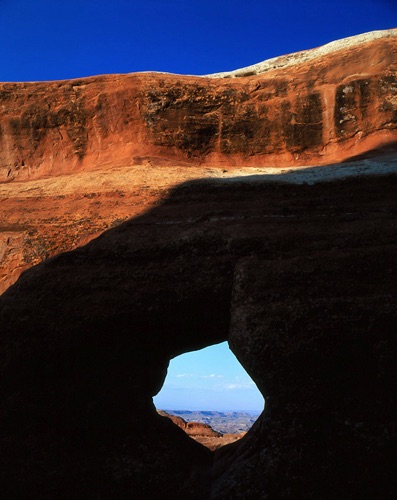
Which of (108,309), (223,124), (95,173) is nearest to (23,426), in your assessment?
(108,309)

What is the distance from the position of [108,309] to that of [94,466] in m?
1.62

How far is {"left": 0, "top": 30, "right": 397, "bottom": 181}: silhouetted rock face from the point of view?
32.0 feet

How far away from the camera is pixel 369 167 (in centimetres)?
766

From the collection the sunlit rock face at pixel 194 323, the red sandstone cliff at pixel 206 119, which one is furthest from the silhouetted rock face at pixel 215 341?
the red sandstone cliff at pixel 206 119

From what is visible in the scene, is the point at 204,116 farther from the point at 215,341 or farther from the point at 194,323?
the point at 194,323

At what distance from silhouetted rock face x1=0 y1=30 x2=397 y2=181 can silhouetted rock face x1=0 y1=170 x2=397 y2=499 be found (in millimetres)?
3238

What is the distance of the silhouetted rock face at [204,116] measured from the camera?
9.76 metres

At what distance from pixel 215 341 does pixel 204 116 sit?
201 inches

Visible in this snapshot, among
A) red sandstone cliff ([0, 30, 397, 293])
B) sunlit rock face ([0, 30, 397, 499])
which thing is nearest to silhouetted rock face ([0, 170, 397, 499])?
sunlit rock face ([0, 30, 397, 499])

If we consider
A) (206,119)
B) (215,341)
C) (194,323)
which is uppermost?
(206,119)

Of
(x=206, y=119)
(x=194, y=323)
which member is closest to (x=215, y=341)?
(x=194, y=323)

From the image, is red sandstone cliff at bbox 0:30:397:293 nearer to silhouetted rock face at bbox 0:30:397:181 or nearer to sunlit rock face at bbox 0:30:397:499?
silhouetted rock face at bbox 0:30:397:181

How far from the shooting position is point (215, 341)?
Result: 670 centimetres

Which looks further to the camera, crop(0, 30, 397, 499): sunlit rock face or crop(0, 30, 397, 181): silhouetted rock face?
crop(0, 30, 397, 181): silhouetted rock face
